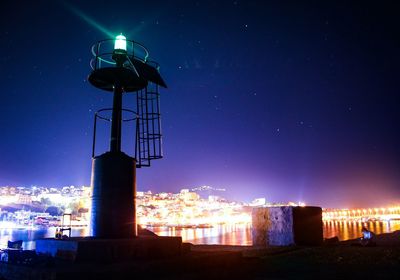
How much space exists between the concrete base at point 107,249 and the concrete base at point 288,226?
6.89m

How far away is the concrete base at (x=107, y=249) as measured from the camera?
790 cm

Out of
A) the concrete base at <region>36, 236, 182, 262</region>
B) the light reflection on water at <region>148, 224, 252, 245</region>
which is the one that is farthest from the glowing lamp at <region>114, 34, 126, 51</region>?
the light reflection on water at <region>148, 224, 252, 245</region>

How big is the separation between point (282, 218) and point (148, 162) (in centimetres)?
664

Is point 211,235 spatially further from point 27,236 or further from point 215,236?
point 27,236

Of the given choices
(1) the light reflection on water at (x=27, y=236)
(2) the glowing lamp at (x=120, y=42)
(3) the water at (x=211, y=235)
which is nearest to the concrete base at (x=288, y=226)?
(2) the glowing lamp at (x=120, y=42)

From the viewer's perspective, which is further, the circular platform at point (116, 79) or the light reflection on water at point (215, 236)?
the light reflection on water at point (215, 236)

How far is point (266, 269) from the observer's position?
9.18m

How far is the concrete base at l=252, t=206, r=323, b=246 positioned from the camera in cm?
1469

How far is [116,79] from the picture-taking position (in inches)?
436

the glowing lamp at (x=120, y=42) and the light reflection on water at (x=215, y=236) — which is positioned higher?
the glowing lamp at (x=120, y=42)

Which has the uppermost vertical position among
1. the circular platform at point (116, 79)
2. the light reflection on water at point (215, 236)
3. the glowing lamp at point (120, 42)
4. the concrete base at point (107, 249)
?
the glowing lamp at point (120, 42)

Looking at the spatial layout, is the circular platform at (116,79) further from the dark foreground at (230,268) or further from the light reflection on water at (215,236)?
the light reflection on water at (215,236)

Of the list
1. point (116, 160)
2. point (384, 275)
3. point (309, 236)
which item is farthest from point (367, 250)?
point (116, 160)

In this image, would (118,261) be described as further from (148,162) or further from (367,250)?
(367,250)
